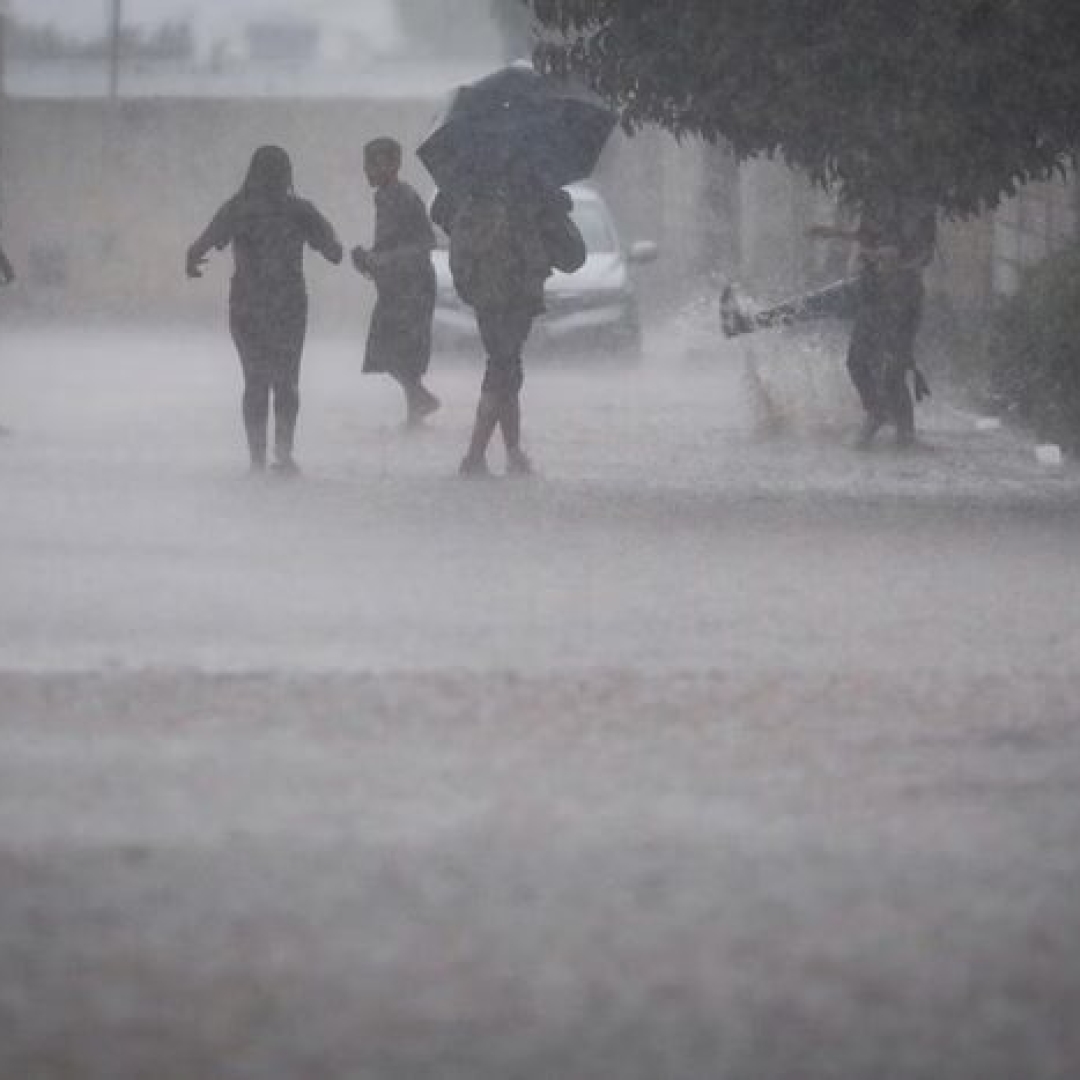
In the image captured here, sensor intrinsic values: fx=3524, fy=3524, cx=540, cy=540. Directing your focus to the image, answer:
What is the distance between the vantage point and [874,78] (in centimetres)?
1631

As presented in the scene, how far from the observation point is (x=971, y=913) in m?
7.00

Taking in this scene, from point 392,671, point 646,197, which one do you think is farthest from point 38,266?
point 392,671

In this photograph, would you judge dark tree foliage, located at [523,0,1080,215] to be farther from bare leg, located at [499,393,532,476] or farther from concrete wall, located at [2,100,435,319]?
concrete wall, located at [2,100,435,319]

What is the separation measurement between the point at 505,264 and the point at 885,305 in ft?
10.5

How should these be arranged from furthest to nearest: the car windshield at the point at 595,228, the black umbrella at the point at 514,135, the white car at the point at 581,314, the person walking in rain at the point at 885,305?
the car windshield at the point at 595,228
the white car at the point at 581,314
the person walking in rain at the point at 885,305
the black umbrella at the point at 514,135

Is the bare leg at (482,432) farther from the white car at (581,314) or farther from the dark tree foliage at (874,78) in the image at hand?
the white car at (581,314)

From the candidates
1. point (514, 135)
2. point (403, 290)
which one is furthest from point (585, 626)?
point (403, 290)

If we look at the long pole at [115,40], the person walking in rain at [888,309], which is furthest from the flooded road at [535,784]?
the long pole at [115,40]

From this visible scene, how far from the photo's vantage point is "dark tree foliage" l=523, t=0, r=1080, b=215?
52.6 ft

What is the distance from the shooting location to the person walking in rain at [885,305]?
20.1 metres

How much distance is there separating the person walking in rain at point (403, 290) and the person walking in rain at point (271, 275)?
306cm

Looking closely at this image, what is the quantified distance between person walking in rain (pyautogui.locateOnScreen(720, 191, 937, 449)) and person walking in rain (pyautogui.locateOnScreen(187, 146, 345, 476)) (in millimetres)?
3301

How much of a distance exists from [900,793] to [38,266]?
46.2 m

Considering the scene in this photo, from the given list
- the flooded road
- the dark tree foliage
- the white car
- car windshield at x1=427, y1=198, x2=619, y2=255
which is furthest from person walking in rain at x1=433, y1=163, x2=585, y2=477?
car windshield at x1=427, y1=198, x2=619, y2=255
